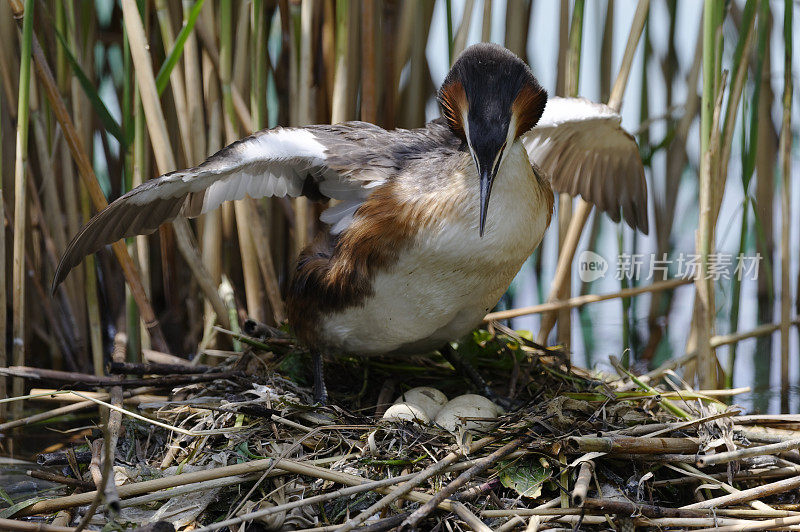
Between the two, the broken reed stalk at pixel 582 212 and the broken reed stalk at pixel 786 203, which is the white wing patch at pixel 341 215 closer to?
the broken reed stalk at pixel 582 212

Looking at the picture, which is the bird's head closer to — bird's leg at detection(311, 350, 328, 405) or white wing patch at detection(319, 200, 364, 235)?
white wing patch at detection(319, 200, 364, 235)

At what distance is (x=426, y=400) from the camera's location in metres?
2.61

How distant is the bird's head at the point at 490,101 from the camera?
7.16ft

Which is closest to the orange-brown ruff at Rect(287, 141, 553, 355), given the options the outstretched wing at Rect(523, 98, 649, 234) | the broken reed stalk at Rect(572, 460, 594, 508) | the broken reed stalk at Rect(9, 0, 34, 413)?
the outstretched wing at Rect(523, 98, 649, 234)

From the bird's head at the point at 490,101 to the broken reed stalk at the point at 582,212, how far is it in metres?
0.84

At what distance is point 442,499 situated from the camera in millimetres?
2055

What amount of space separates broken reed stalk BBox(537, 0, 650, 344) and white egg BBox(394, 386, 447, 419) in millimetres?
881

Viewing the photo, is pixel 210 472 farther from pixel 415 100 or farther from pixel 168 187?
pixel 415 100

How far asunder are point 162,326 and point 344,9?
1688 millimetres

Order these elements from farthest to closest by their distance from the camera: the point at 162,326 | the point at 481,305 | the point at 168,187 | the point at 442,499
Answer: the point at 162,326
the point at 481,305
the point at 168,187
the point at 442,499

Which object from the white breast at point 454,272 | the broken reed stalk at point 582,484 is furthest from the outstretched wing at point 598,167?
the broken reed stalk at point 582,484

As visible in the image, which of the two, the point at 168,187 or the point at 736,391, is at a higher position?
the point at 168,187

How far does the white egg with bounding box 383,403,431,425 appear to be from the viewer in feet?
8.08

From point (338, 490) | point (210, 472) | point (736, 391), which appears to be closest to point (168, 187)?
point (210, 472)
